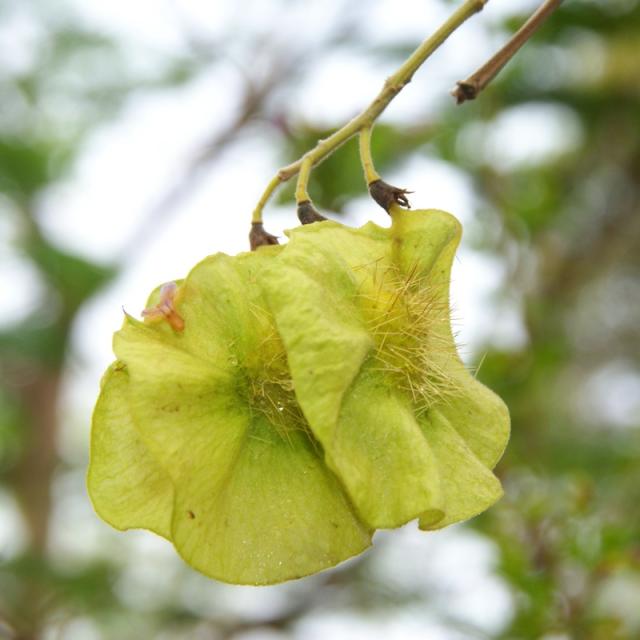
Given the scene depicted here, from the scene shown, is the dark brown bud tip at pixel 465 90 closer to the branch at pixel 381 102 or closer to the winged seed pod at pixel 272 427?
the branch at pixel 381 102

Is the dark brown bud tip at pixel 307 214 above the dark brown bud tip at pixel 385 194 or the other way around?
the other way around

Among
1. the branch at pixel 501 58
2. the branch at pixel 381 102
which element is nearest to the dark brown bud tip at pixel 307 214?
the branch at pixel 381 102

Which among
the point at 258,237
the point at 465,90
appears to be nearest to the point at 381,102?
the point at 465,90

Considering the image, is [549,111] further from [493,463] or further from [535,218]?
[493,463]

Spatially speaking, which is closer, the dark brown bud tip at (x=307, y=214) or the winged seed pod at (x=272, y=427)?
the winged seed pod at (x=272, y=427)

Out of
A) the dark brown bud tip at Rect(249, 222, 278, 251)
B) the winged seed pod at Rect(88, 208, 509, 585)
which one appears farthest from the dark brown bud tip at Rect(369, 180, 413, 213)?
the dark brown bud tip at Rect(249, 222, 278, 251)

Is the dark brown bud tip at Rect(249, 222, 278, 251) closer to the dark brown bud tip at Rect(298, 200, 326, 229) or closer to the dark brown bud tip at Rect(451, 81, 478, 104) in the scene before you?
the dark brown bud tip at Rect(298, 200, 326, 229)
